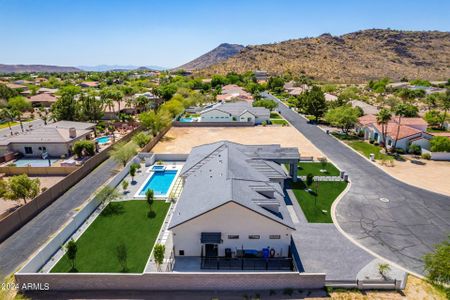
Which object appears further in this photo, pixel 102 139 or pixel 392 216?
pixel 102 139

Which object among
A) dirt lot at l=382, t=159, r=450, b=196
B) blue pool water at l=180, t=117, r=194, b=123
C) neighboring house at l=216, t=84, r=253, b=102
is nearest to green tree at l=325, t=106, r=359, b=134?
dirt lot at l=382, t=159, r=450, b=196

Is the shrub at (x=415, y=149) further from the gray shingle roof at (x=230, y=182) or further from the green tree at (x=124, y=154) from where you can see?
the green tree at (x=124, y=154)

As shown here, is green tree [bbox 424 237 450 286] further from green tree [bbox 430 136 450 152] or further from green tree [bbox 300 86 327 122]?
green tree [bbox 300 86 327 122]

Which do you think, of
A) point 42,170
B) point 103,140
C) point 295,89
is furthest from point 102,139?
point 295,89

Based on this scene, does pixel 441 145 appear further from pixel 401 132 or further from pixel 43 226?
pixel 43 226

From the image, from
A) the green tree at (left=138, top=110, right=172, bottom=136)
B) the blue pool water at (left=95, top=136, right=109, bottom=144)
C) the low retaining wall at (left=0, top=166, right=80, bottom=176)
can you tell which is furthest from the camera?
the green tree at (left=138, top=110, right=172, bottom=136)
